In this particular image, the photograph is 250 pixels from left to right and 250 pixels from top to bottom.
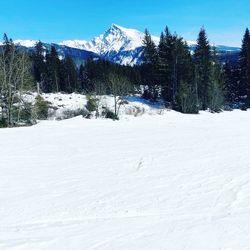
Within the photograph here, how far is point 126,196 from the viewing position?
28.3ft

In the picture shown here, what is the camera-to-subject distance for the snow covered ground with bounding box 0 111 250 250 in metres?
6.13

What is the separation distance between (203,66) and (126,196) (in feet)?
153

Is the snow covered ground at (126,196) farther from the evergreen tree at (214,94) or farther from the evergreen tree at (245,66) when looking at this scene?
the evergreen tree at (245,66)

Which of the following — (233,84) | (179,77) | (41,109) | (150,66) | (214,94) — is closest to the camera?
(41,109)

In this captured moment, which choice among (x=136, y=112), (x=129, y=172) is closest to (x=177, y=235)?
(x=129, y=172)

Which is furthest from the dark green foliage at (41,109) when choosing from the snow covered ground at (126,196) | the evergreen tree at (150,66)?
the snow covered ground at (126,196)

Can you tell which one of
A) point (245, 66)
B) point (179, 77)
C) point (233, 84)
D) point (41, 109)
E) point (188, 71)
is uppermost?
point (245, 66)

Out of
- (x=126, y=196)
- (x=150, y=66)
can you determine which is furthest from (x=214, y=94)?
(x=126, y=196)

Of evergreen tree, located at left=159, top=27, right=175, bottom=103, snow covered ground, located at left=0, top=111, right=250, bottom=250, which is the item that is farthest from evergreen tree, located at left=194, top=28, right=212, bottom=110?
snow covered ground, located at left=0, top=111, right=250, bottom=250

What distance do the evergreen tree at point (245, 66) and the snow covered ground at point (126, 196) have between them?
41747 mm

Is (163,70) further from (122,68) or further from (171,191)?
(171,191)

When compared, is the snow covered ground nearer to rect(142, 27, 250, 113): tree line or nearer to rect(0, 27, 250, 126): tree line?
rect(0, 27, 250, 126): tree line

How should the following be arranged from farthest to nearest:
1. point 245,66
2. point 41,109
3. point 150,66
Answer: point 245,66
point 150,66
point 41,109

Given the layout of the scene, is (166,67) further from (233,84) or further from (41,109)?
(41,109)
